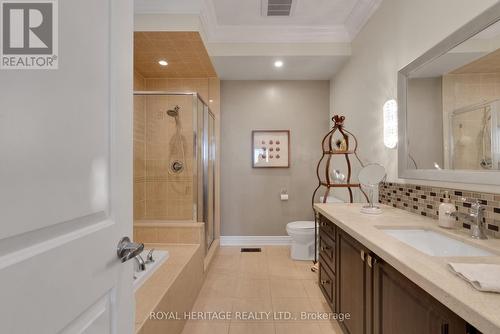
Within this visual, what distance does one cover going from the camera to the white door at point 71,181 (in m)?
0.46

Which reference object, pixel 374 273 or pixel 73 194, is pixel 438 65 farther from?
pixel 73 194

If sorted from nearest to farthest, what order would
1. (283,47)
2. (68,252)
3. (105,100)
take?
(68,252), (105,100), (283,47)

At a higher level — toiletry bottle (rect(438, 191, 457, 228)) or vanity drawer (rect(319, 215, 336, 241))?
toiletry bottle (rect(438, 191, 457, 228))

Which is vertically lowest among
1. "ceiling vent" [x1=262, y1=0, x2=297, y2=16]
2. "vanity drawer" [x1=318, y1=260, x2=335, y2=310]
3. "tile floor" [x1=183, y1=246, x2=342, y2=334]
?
"tile floor" [x1=183, y1=246, x2=342, y2=334]

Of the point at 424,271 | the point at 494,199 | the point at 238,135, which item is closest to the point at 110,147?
the point at 424,271

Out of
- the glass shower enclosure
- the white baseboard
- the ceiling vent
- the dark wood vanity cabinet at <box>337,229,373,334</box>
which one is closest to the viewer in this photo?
the dark wood vanity cabinet at <box>337,229,373,334</box>

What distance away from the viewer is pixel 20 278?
18.2 inches

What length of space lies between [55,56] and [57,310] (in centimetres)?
57

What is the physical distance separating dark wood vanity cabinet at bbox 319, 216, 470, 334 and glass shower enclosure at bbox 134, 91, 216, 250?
1.57 metres

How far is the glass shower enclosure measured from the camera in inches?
111

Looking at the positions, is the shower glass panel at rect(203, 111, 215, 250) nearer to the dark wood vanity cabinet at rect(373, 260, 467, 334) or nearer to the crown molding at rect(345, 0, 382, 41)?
the crown molding at rect(345, 0, 382, 41)

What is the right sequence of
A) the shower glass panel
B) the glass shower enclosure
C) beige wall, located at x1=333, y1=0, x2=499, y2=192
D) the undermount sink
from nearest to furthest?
the undermount sink < beige wall, located at x1=333, y1=0, x2=499, y2=192 < the glass shower enclosure < the shower glass panel

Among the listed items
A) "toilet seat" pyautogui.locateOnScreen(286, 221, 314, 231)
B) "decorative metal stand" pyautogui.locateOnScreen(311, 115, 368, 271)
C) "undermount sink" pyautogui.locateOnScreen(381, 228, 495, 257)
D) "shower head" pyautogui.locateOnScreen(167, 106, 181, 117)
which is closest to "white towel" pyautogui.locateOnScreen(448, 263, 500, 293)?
"undermount sink" pyautogui.locateOnScreen(381, 228, 495, 257)

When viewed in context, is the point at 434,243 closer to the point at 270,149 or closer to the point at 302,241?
the point at 302,241
